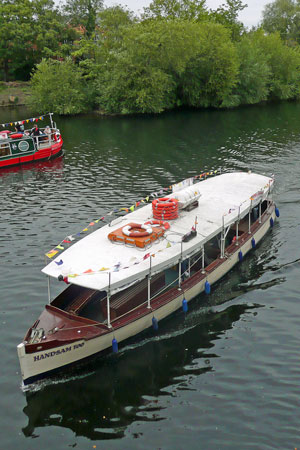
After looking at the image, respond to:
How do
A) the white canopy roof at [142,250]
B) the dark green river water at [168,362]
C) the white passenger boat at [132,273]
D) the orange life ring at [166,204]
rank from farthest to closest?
the orange life ring at [166,204], the white canopy roof at [142,250], the white passenger boat at [132,273], the dark green river water at [168,362]

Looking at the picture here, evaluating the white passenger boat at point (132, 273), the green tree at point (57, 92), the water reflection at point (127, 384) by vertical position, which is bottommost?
the water reflection at point (127, 384)

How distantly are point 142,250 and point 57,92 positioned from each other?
6969 centimetres

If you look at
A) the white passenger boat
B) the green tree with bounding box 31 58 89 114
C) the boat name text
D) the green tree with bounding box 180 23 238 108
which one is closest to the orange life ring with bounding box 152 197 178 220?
the white passenger boat

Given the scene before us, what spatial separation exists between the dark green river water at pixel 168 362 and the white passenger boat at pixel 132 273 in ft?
3.58

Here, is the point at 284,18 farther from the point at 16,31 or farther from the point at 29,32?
the point at 16,31

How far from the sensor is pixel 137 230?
22891mm

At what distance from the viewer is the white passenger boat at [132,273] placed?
18.4 m

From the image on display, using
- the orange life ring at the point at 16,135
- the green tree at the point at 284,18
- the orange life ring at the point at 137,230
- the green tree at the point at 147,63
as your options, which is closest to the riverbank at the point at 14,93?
the green tree at the point at 147,63

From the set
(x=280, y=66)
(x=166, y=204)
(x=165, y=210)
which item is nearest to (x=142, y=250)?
(x=165, y=210)

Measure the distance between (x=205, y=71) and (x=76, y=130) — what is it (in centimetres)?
3249

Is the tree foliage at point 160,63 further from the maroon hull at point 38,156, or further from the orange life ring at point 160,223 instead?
the orange life ring at point 160,223

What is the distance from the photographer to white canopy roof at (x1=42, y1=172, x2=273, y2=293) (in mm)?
19609

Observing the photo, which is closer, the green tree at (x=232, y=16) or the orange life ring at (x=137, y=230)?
the orange life ring at (x=137, y=230)

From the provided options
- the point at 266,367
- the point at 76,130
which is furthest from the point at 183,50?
the point at 266,367
